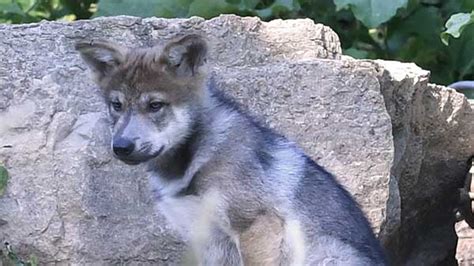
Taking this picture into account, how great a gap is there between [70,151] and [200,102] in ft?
3.13

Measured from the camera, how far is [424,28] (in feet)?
24.0

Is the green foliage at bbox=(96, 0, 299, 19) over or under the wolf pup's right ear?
under

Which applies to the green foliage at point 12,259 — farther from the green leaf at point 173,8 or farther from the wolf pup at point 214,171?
the green leaf at point 173,8

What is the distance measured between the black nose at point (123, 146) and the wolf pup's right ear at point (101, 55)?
40 centimetres

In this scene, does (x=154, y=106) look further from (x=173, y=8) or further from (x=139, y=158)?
(x=173, y=8)

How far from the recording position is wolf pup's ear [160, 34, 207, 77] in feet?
15.1

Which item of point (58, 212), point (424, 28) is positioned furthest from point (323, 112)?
point (424, 28)

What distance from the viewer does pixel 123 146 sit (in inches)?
176

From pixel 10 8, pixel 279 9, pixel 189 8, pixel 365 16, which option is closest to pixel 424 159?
pixel 365 16

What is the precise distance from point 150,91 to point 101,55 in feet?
1.04

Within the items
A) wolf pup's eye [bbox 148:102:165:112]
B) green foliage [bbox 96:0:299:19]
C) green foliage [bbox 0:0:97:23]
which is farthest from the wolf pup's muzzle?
green foliage [bbox 0:0:97:23]

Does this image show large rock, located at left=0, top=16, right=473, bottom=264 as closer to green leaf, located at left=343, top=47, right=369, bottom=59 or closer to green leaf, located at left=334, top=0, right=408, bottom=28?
green leaf, located at left=334, top=0, right=408, bottom=28

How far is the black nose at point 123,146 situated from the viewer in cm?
448

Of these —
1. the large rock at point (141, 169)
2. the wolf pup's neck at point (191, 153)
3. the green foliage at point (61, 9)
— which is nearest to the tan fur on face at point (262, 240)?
the wolf pup's neck at point (191, 153)
